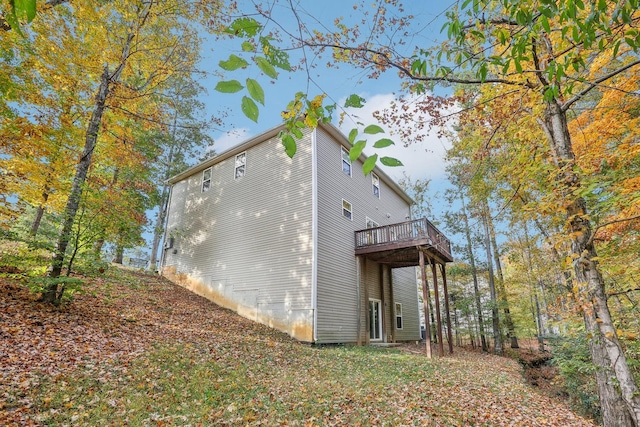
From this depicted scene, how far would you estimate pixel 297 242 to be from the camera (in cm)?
1134

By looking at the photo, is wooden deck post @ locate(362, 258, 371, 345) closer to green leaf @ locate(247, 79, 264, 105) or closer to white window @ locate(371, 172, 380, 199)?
white window @ locate(371, 172, 380, 199)

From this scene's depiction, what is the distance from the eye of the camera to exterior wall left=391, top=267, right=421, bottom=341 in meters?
15.6

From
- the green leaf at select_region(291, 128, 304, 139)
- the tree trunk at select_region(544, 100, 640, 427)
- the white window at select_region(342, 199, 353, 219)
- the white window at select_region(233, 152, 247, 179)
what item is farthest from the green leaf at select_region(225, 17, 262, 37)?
the white window at select_region(233, 152, 247, 179)

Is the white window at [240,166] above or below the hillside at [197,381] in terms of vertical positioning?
above

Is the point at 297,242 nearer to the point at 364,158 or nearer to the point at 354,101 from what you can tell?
the point at 364,158

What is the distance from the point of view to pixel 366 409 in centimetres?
471

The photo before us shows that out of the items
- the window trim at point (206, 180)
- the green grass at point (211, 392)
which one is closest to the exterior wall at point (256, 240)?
the window trim at point (206, 180)

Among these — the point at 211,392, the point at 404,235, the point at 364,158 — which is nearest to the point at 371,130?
the point at 211,392

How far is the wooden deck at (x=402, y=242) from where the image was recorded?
11.4 meters

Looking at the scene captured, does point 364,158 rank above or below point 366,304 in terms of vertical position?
above

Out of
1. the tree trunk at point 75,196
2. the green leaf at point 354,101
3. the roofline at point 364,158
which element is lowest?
the green leaf at point 354,101

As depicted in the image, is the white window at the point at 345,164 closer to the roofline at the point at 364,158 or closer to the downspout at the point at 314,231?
the roofline at the point at 364,158

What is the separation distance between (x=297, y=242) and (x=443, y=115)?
766cm

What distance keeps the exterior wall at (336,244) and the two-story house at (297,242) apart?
41 millimetres
